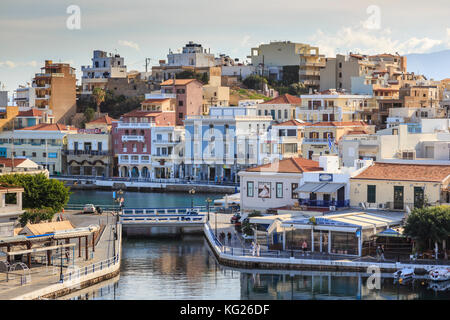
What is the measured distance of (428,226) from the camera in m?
35.2

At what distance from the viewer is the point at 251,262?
36.3m

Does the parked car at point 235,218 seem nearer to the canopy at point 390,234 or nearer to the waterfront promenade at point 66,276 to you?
the waterfront promenade at point 66,276

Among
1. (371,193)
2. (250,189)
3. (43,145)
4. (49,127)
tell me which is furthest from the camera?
→ (49,127)

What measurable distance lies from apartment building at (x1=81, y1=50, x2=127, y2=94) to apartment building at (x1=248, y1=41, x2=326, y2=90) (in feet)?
56.4

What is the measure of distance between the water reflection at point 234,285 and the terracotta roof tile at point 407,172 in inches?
326

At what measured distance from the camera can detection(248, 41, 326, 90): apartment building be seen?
338ft

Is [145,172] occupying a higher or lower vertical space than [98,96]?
lower

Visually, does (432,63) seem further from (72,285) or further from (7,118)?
(72,285)

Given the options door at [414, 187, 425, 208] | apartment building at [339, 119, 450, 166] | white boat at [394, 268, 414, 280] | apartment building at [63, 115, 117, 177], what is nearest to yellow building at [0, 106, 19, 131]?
apartment building at [63, 115, 117, 177]

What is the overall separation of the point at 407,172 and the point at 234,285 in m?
12.2

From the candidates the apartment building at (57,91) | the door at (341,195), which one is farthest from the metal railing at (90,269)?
the apartment building at (57,91)

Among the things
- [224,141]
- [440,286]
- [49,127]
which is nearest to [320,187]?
[440,286]

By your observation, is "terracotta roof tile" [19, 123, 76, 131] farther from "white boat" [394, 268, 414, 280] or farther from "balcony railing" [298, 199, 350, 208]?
"white boat" [394, 268, 414, 280]
